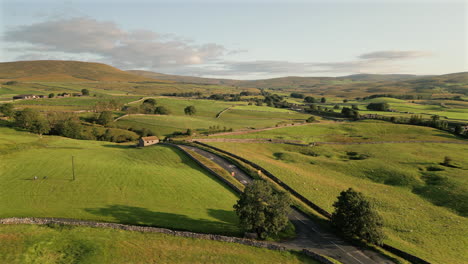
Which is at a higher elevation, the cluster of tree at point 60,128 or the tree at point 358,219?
the cluster of tree at point 60,128

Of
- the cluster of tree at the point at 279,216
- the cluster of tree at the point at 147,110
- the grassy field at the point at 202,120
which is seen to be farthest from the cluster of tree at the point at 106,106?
the cluster of tree at the point at 279,216

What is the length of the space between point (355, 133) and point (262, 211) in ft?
324

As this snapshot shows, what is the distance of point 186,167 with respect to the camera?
61.6 m

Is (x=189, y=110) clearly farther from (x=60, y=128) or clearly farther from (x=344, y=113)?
(x=344, y=113)

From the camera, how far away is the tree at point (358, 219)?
3475 centimetres

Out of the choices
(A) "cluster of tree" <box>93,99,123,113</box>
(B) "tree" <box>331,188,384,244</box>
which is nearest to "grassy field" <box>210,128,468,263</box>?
(B) "tree" <box>331,188,384,244</box>

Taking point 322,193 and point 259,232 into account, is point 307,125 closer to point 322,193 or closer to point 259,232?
point 322,193

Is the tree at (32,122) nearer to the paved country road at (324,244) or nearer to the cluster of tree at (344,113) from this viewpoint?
the paved country road at (324,244)

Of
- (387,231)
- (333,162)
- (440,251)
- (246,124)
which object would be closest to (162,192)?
(387,231)

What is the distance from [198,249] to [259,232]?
9113 millimetres

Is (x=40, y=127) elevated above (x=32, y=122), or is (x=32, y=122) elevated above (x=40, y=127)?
(x=32, y=122)

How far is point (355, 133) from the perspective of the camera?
118 meters

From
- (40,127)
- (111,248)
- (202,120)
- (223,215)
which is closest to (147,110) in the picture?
(202,120)

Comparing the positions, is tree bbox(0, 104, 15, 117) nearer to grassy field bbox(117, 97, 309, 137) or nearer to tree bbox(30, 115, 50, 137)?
tree bbox(30, 115, 50, 137)
